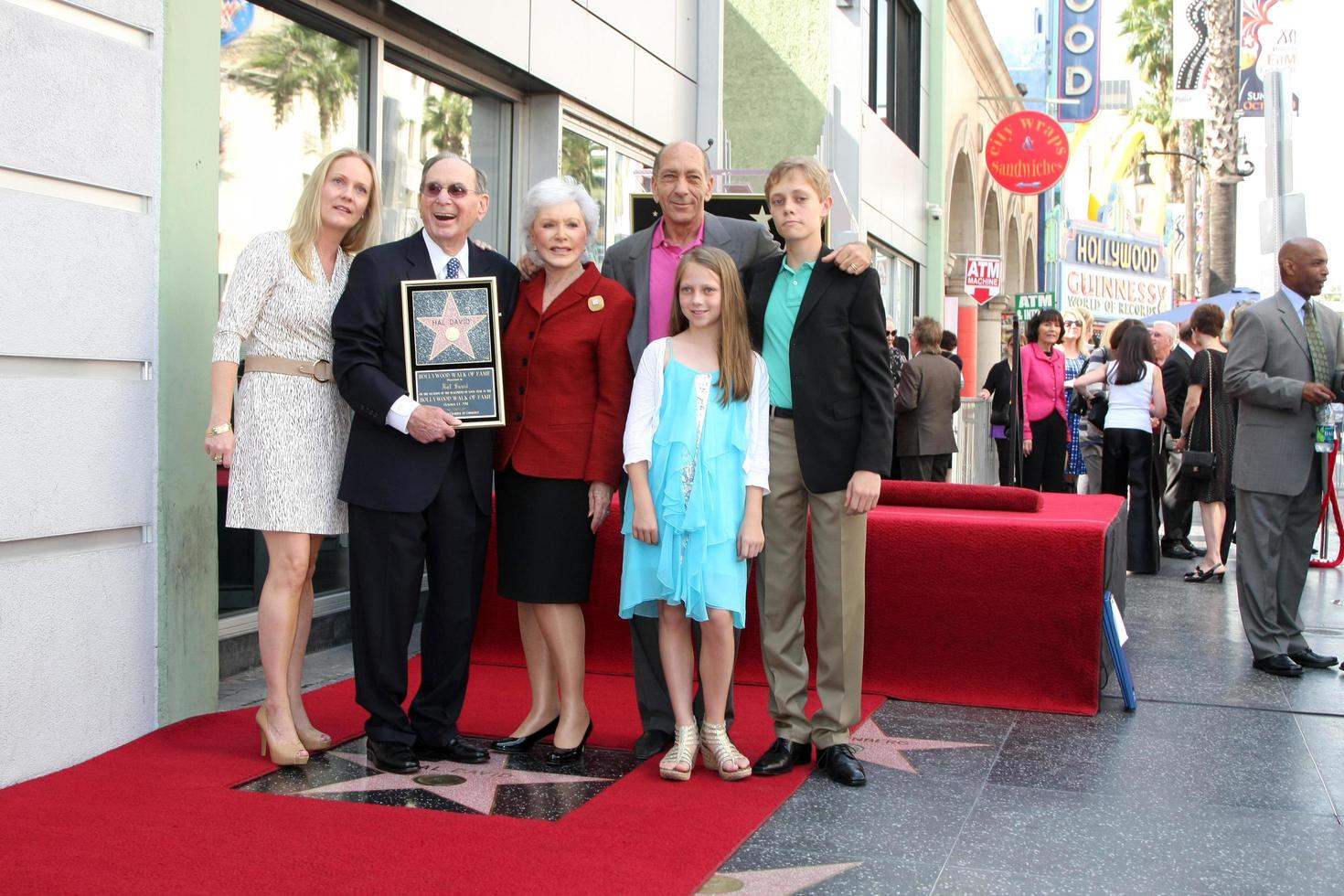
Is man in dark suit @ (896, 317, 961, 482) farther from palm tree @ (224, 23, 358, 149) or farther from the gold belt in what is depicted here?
the gold belt

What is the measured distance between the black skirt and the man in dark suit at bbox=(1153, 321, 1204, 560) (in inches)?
277

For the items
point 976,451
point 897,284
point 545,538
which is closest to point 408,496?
point 545,538

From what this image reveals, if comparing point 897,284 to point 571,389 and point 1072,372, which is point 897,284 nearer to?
point 1072,372

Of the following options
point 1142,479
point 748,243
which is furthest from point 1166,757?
point 1142,479

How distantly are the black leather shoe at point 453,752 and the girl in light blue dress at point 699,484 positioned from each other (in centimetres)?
63

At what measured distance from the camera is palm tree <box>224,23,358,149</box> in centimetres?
632

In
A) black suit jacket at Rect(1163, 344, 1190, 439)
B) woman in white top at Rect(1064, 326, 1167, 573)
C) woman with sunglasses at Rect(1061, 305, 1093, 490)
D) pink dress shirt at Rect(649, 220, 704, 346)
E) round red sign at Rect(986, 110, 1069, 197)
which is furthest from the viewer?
round red sign at Rect(986, 110, 1069, 197)

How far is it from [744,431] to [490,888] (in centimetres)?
168

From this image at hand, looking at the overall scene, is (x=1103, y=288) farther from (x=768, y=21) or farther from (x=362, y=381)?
(x=362, y=381)

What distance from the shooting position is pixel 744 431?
4.43m

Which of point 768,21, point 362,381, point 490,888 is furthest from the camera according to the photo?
point 768,21

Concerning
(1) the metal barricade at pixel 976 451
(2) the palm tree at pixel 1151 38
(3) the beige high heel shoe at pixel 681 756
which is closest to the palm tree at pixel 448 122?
(3) the beige high heel shoe at pixel 681 756

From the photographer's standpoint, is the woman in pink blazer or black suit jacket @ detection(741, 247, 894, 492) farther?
the woman in pink blazer

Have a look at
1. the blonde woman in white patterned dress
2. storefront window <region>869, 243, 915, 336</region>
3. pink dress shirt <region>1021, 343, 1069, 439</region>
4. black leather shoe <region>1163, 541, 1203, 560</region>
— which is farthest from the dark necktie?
storefront window <region>869, 243, 915, 336</region>
